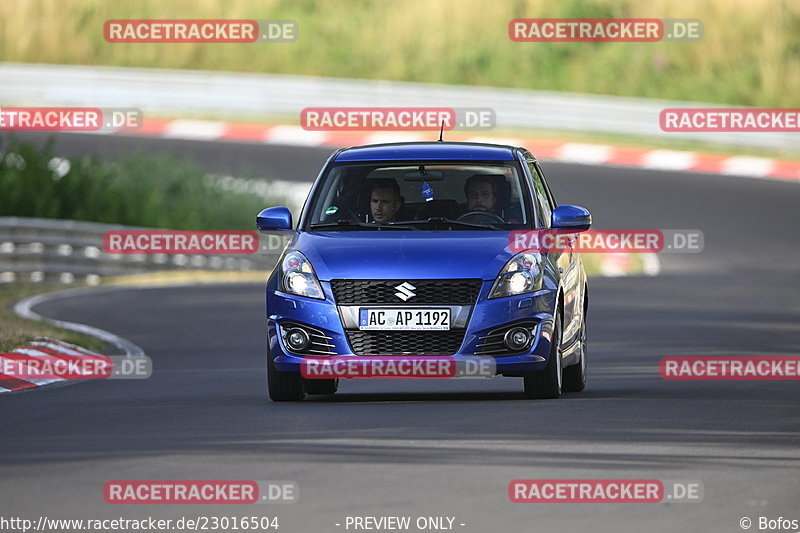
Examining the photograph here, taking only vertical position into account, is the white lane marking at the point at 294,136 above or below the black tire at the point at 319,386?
above

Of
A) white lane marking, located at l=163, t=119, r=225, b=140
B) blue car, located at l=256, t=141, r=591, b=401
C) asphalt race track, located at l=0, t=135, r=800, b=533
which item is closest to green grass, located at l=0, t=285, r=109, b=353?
asphalt race track, located at l=0, t=135, r=800, b=533

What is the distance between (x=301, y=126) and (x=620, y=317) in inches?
937

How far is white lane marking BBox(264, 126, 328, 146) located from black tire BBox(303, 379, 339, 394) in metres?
30.4

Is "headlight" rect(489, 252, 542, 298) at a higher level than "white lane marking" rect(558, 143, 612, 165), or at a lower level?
lower

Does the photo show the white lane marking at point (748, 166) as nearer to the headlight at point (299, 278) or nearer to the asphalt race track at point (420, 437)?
the asphalt race track at point (420, 437)

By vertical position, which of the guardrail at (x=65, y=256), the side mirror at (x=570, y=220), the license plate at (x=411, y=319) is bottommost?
the license plate at (x=411, y=319)

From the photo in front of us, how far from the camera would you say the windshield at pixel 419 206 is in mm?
12891

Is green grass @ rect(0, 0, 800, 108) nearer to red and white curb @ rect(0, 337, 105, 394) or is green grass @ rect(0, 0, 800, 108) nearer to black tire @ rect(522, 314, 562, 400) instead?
red and white curb @ rect(0, 337, 105, 394)

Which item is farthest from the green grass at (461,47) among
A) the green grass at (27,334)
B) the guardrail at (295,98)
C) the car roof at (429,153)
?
the car roof at (429,153)

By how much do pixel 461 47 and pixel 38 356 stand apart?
126ft

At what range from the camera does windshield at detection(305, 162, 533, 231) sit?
42.3 ft

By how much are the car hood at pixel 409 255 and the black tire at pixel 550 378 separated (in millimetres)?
623

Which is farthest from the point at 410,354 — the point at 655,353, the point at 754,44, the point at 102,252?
the point at 754,44

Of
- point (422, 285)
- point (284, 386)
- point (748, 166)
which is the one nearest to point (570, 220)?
point (422, 285)
